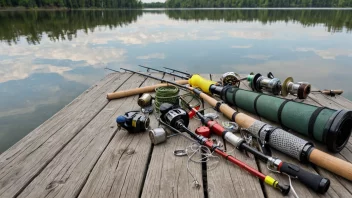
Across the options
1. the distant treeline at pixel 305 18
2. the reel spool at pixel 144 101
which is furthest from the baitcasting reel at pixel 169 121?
the distant treeline at pixel 305 18

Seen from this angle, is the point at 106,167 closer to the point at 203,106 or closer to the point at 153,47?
the point at 203,106

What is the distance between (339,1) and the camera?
7175 centimetres

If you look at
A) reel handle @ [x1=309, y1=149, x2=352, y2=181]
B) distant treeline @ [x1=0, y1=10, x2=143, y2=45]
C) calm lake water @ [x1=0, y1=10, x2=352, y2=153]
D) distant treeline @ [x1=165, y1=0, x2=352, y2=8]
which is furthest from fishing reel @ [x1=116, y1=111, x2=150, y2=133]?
distant treeline @ [x1=165, y1=0, x2=352, y2=8]

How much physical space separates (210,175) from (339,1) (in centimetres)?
9027

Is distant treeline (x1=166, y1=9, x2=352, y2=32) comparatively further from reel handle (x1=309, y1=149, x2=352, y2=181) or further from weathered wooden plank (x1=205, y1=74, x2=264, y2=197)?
weathered wooden plank (x1=205, y1=74, x2=264, y2=197)

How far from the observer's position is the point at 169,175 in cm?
Result: 194

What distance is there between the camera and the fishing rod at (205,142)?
5.69 ft

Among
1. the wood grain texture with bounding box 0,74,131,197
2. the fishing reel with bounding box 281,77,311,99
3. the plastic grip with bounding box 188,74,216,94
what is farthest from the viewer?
the plastic grip with bounding box 188,74,216,94

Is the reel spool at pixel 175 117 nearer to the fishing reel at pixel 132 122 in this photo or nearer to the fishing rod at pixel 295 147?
the fishing reel at pixel 132 122

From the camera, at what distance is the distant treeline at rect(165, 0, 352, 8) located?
78.6 m

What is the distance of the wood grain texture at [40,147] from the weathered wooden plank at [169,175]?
3.21 ft

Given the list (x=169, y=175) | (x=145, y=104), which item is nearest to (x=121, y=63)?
(x=145, y=104)

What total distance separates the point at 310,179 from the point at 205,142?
86cm

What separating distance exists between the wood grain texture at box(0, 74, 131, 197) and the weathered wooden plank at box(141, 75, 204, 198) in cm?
98
